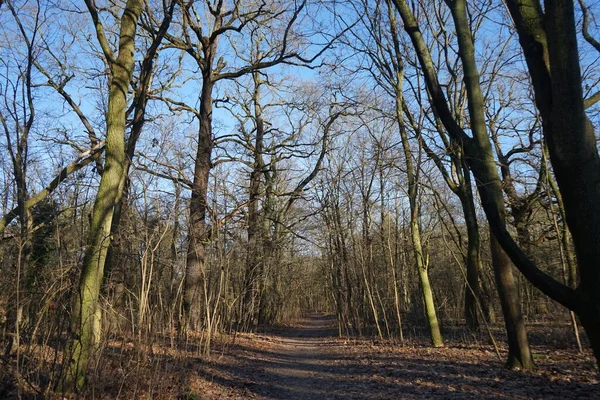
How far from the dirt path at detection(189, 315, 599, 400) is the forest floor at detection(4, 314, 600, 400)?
15mm

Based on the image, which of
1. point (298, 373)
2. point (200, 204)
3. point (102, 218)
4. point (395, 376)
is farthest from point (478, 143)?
point (200, 204)

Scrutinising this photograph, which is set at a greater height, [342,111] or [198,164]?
[342,111]

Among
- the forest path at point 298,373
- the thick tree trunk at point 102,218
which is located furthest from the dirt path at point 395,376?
the thick tree trunk at point 102,218

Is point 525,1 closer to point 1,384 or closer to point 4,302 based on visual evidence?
point 4,302

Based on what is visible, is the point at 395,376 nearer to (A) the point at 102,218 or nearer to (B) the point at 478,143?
(B) the point at 478,143

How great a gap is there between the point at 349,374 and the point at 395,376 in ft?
3.89

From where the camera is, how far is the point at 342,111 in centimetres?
1395

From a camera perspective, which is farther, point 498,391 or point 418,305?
point 418,305

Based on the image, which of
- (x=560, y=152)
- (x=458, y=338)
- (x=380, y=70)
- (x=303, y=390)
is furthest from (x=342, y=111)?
(x=560, y=152)

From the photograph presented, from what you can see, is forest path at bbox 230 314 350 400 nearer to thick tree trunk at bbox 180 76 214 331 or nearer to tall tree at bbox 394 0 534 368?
thick tree trunk at bbox 180 76 214 331

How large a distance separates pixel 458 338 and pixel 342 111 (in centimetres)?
815

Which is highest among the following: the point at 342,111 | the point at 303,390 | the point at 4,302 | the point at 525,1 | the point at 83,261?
the point at 342,111

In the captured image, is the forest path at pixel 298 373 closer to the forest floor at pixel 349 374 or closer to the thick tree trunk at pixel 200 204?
the forest floor at pixel 349 374

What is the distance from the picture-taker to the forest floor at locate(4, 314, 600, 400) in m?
5.28
